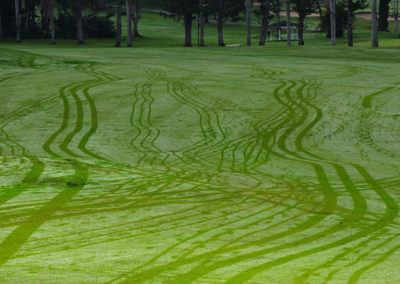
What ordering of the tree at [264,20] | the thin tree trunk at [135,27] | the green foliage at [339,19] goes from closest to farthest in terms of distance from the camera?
the tree at [264,20] < the green foliage at [339,19] < the thin tree trunk at [135,27]

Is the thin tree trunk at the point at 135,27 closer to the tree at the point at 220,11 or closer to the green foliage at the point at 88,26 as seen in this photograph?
the green foliage at the point at 88,26

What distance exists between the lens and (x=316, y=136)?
1380 cm

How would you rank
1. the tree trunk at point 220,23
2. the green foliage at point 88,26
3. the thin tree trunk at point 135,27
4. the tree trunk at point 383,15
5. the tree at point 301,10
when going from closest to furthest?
1. the tree at point 301,10
2. the tree trunk at point 220,23
3. the green foliage at point 88,26
4. the thin tree trunk at point 135,27
5. the tree trunk at point 383,15

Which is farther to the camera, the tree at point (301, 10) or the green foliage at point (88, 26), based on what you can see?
the green foliage at point (88, 26)

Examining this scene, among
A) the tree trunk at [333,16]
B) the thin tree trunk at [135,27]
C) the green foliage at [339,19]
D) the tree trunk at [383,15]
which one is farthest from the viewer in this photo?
the tree trunk at [383,15]

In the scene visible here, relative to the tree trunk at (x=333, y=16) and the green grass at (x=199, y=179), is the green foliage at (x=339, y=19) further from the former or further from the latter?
the green grass at (x=199, y=179)

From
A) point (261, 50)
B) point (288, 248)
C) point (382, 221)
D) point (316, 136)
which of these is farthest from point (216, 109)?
point (261, 50)

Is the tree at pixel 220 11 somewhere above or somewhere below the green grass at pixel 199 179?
above

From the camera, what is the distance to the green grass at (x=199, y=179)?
5062mm

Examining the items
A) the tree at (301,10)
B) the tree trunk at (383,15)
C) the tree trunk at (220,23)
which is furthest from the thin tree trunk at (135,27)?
the tree trunk at (383,15)

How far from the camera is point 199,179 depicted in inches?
351

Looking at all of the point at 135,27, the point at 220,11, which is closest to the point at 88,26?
the point at 135,27

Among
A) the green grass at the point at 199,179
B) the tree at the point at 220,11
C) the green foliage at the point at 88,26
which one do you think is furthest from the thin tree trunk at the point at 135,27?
the green grass at the point at 199,179

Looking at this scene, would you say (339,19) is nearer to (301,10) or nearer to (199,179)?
(301,10)
